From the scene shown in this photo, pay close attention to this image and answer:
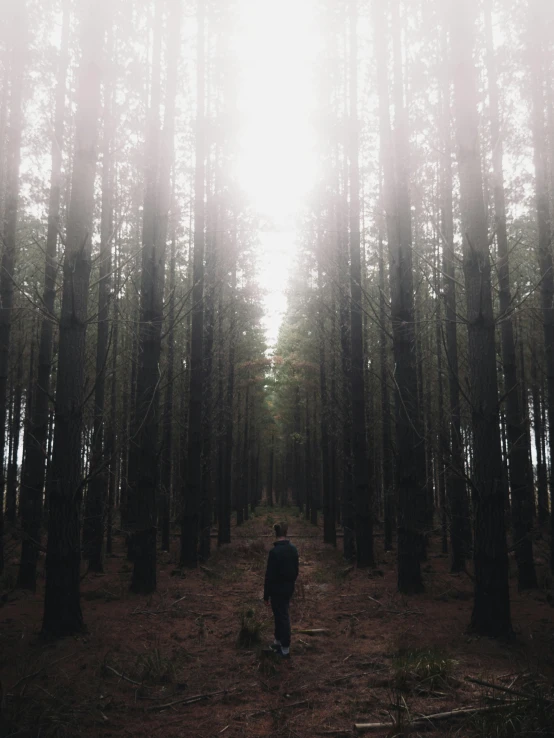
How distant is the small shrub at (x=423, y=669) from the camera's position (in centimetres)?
493

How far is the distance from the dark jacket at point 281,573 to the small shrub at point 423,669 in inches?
64.8

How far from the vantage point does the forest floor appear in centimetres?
424

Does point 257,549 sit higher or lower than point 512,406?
lower

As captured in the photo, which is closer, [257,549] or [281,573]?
[281,573]

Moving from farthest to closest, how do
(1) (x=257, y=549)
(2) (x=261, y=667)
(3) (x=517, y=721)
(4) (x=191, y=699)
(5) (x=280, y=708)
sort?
(1) (x=257, y=549) → (2) (x=261, y=667) → (4) (x=191, y=699) → (5) (x=280, y=708) → (3) (x=517, y=721)

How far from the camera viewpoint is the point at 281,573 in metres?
6.65

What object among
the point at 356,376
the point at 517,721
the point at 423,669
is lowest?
the point at 423,669

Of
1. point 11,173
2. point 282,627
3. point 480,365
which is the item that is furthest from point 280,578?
point 11,173

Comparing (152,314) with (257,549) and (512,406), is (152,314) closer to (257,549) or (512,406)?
(512,406)

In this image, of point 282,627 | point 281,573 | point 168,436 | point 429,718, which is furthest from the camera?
point 168,436

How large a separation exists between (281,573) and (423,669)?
7.18 ft

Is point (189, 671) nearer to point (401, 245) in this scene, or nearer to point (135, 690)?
point (135, 690)

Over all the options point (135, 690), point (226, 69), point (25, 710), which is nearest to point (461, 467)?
point (135, 690)

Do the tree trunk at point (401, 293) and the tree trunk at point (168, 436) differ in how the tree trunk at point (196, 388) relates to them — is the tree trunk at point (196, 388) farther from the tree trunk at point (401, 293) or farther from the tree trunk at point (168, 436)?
the tree trunk at point (401, 293)
